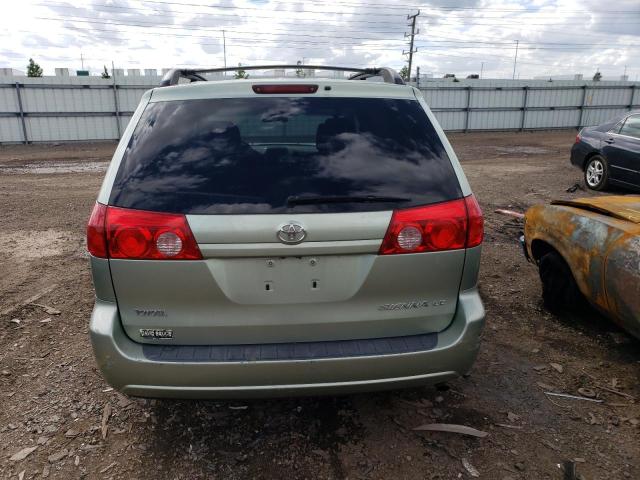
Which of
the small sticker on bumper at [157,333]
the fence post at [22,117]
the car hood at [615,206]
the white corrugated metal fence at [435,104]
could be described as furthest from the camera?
the white corrugated metal fence at [435,104]

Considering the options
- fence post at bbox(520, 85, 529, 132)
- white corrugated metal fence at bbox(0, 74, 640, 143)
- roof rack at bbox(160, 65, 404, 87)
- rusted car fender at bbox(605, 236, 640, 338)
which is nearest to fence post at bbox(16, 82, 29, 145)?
white corrugated metal fence at bbox(0, 74, 640, 143)

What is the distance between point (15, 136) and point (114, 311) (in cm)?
2161

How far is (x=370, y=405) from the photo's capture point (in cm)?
304

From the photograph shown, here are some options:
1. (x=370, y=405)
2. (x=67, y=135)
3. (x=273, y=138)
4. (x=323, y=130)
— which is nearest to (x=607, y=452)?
(x=370, y=405)

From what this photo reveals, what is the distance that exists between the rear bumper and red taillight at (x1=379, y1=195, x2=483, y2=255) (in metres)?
0.48

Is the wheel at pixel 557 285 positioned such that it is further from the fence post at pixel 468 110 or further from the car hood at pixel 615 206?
the fence post at pixel 468 110

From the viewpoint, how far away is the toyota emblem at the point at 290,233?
7.08 feet

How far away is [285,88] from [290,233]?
79 cm

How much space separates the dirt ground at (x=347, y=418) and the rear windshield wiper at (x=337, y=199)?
4.37 ft

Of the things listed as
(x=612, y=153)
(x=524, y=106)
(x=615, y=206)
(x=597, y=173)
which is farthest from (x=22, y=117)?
(x=524, y=106)

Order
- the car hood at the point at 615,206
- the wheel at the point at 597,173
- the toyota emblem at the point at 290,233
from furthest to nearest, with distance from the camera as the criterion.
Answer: the wheel at the point at 597,173, the car hood at the point at 615,206, the toyota emblem at the point at 290,233

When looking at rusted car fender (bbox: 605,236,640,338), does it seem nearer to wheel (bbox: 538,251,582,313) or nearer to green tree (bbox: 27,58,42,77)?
wheel (bbox: 538,251,582,313)

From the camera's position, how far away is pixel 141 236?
2.19 metres

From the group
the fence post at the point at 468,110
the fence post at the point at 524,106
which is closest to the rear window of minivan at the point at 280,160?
the fence post at the point at 468,110
